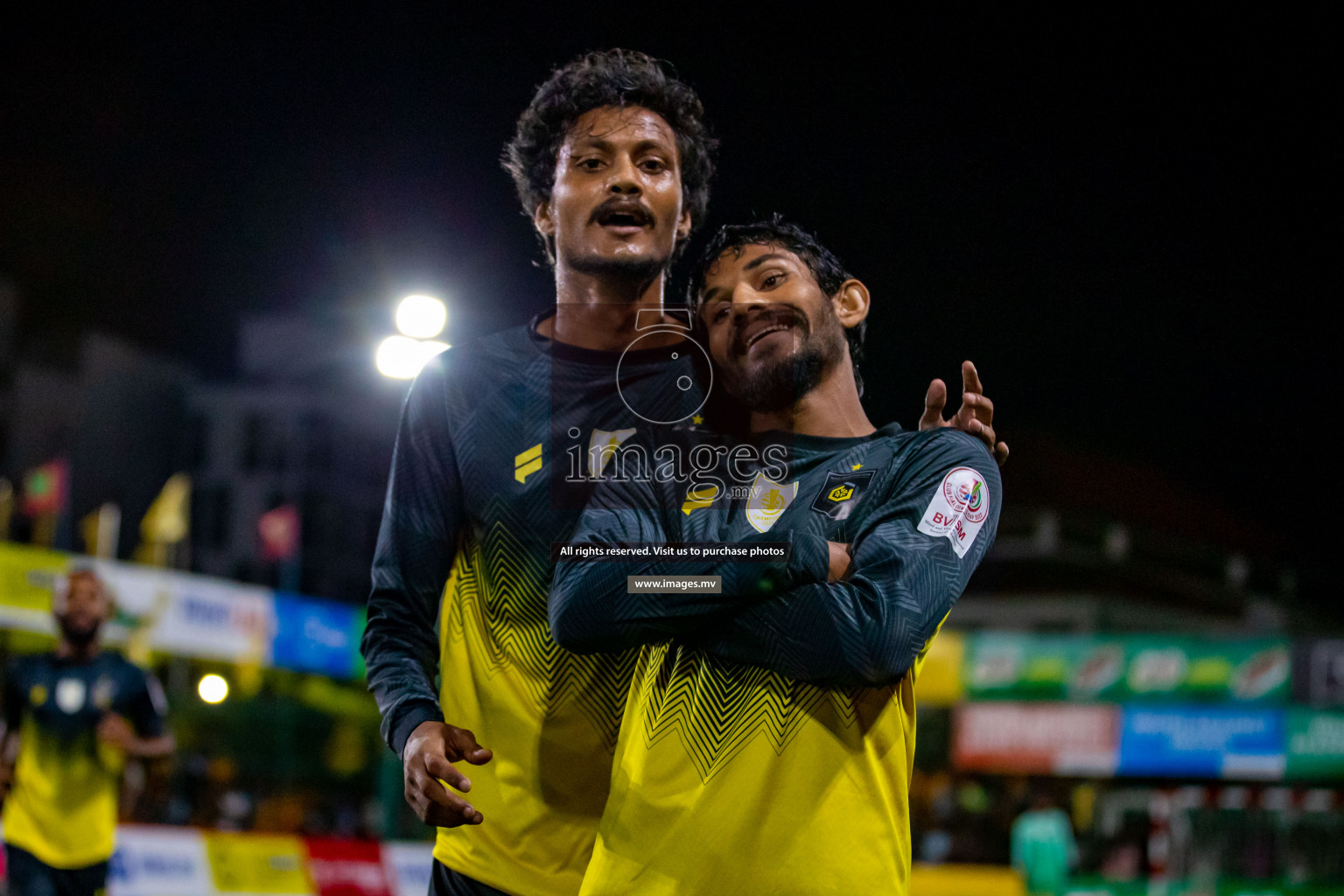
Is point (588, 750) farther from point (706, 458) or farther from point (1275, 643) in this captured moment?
point (1275, 643)

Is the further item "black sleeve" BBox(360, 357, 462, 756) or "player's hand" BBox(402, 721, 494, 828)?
"black sleeve" BBox(360, 357, 462, 756)

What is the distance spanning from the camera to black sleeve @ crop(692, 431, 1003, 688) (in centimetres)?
181

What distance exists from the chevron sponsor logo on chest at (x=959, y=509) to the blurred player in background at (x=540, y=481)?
0.18 m

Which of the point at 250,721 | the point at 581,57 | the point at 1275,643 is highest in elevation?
the point at 581,57

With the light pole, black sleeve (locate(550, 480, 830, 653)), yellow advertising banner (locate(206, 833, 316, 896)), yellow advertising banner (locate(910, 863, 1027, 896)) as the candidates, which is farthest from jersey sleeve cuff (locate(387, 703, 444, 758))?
yellow advertising banner (locate(910, 863, 1027, 896))

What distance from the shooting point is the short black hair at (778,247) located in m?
2.25

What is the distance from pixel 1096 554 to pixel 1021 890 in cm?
2579

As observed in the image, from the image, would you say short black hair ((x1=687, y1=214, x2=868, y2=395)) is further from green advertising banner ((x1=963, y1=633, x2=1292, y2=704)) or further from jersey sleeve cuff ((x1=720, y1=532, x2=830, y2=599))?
green advertising banner ((x1=963, y1=633, x2=1292, y2=704))

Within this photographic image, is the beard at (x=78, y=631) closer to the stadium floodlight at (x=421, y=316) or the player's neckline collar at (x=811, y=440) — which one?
the stadium floodlight at (x=421, y=316)

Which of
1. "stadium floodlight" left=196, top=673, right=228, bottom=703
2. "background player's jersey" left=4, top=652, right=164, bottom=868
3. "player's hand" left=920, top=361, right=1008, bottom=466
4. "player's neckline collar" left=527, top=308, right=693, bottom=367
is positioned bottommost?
"background player's jersey" left=4, top=652, right=164, bottom=868

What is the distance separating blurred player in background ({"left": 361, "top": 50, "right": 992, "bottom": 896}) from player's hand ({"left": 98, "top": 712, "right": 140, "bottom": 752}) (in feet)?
12.3

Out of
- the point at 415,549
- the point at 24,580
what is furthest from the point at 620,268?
the point at 24,580

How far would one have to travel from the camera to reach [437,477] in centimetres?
243

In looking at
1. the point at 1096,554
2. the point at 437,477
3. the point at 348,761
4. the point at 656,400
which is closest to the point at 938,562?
the point at 656,400
